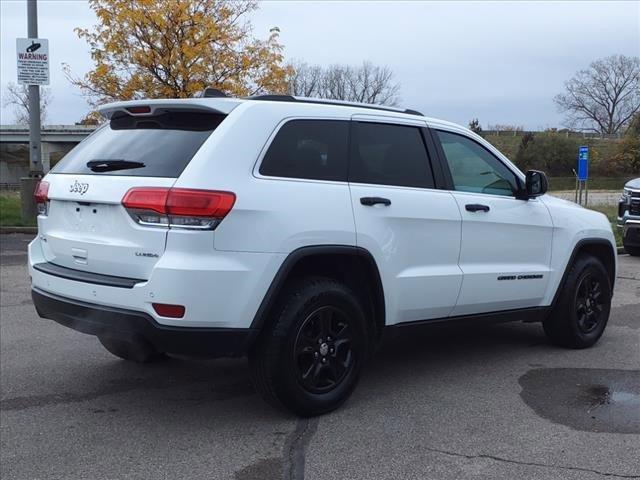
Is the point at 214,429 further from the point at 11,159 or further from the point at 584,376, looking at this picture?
the point at 11,159

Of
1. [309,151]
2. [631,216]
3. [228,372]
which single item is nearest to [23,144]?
[631,216]

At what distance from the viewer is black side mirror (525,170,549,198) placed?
210 inches

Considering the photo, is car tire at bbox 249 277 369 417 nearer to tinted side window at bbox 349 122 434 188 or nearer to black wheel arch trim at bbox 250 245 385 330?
black wheel arch trim at bbox 250 245 385 330

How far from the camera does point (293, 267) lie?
393cm

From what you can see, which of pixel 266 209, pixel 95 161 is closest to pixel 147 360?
pixel 95 161

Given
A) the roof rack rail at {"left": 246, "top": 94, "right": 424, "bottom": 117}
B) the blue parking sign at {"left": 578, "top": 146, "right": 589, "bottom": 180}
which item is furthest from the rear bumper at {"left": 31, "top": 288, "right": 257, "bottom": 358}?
the blue parking sign at {"left": 578, "top": 146, "right": 589, "bottom": 180}

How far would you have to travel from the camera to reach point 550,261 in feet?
18.0

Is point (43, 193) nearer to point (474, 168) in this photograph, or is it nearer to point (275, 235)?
point (275, 235)

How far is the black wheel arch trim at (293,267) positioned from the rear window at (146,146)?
78 cm

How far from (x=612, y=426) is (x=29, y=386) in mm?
3877

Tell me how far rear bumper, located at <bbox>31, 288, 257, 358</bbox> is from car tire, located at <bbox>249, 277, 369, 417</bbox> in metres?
0.19

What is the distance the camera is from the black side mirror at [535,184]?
5.34 m

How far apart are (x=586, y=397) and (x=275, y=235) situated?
8.13ft

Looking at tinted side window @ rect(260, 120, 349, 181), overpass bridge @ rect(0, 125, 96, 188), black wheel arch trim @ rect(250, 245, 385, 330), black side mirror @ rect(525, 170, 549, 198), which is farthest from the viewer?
overpass bridge @ rect(0, 125, 96, 188)
